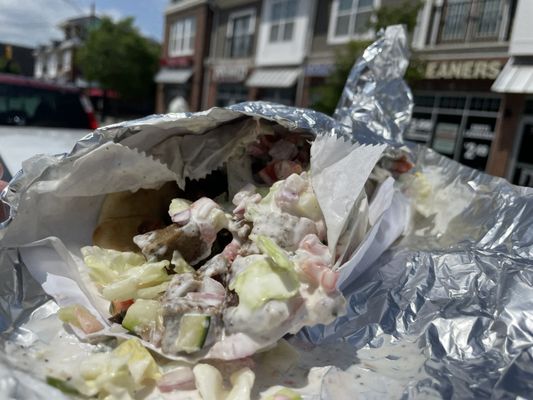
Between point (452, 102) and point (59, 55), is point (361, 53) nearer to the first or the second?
point (452, 102)

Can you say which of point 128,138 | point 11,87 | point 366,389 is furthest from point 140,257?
point 11,87

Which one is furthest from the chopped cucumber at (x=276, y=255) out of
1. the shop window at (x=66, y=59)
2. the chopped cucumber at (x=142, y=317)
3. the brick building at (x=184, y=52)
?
the shop window at (x=66, y=59)

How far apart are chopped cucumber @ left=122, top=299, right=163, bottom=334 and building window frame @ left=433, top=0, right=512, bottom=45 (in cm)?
1010

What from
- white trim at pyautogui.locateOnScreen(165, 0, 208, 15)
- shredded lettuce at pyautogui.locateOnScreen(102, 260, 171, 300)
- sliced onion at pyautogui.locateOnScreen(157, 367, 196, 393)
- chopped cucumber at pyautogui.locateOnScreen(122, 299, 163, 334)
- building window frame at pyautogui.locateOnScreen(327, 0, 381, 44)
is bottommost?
sliced onion at pyautogui.locateOnScreen(157, 367, 196, 393)

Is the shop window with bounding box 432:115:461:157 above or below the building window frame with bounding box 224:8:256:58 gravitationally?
below

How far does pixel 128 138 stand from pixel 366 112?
64.5 inches

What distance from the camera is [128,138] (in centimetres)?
162

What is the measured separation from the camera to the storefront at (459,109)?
948 cm

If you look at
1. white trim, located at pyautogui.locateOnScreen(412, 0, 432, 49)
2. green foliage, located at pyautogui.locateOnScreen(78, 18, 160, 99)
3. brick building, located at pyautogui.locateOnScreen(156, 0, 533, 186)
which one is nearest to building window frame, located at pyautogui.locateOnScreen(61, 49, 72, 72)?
green foliage, located at pyautogui.locateOnScreen(78, 18, 160, 99)

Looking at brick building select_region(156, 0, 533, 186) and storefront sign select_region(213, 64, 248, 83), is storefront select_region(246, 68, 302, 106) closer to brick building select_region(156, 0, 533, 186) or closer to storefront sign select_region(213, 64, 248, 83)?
brick building select_region(156, 0, 533, 186)

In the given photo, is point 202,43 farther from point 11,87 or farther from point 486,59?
point 11,87

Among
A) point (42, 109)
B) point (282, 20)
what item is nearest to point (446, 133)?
point (282, 20)

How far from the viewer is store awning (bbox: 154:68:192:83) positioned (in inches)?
749

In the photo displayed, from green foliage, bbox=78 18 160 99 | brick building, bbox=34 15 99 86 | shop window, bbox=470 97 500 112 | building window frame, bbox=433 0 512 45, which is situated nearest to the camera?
building window frame, bbox=433 0 512 45
